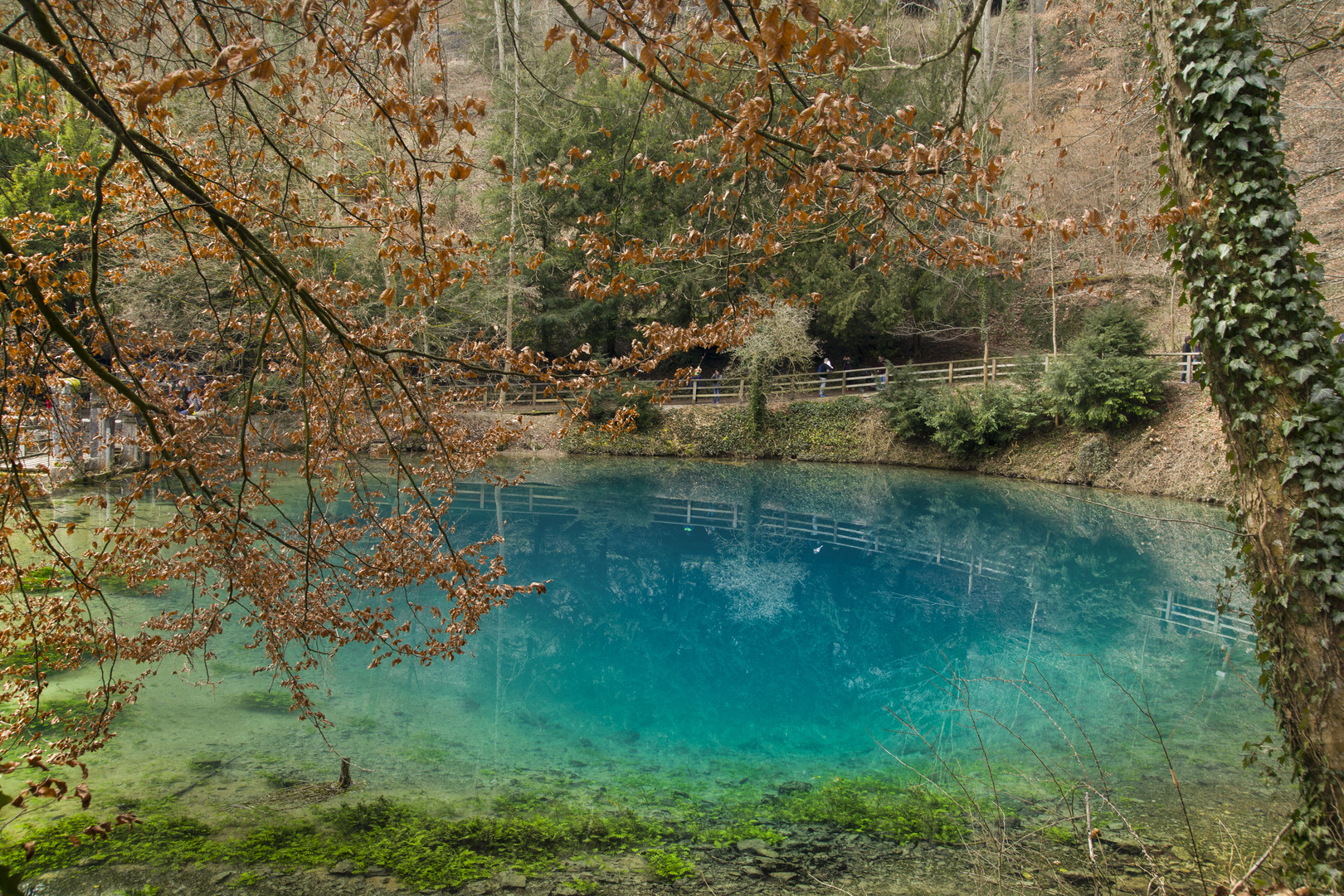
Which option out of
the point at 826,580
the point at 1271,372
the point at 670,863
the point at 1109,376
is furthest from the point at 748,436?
the point at 1271,372

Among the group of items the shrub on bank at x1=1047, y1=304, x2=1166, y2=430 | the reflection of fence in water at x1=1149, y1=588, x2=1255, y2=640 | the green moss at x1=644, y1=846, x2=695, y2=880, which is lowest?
the green moss at x1=644, y1=846, x2=695, y2=880

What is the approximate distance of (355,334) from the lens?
4281mm

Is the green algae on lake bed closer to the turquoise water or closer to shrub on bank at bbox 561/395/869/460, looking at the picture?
the turquoise water

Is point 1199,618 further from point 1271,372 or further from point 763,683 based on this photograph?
point 1271,372

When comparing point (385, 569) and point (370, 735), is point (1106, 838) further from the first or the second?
point (370, 735)

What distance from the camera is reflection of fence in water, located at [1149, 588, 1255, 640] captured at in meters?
8.90

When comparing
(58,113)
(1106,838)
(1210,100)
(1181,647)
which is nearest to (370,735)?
(58,113)

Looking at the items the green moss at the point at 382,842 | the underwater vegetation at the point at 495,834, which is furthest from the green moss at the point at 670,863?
the green moss at the point at 382,842

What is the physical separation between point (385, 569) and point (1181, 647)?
837cm

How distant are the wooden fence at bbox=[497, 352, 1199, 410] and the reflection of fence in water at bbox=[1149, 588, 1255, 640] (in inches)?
424

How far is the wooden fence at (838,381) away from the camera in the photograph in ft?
72.3

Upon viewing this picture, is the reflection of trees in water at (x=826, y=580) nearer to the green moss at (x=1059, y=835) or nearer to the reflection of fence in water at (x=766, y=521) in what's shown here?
the reflection of fence in water at (x=766, y=521)

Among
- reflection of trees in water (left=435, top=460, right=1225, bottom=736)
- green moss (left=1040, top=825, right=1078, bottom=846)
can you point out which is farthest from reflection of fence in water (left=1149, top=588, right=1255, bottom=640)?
green moss (left=1040, top=825, right=1078, bottom=846)

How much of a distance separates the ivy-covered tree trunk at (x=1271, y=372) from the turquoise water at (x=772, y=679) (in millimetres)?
657
